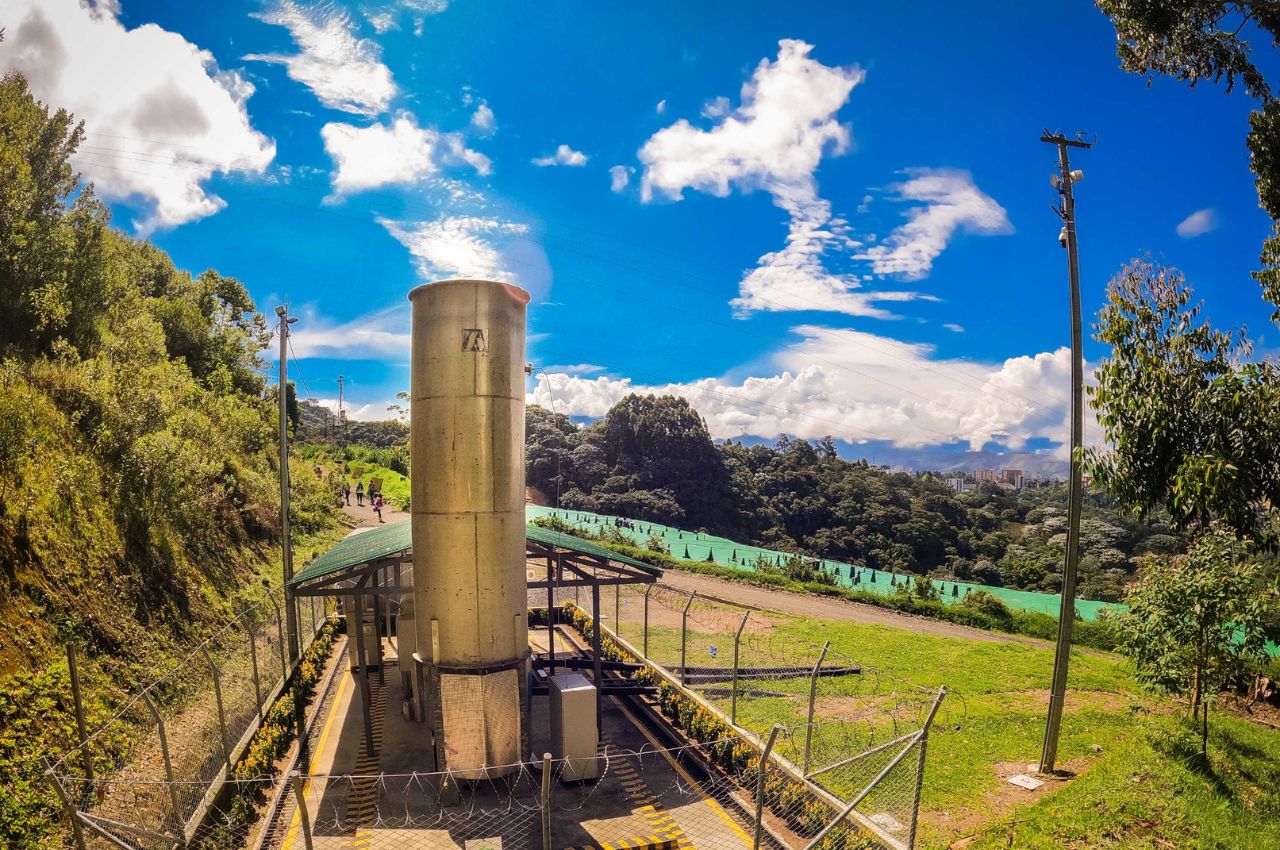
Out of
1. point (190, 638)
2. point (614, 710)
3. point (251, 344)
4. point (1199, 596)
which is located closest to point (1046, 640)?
point (1199, 596)

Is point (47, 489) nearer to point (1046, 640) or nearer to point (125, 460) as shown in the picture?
point (125, 460)

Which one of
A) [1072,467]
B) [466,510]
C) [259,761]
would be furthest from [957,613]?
[259,761]

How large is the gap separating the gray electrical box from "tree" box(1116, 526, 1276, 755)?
11.6 metres

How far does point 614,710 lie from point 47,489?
12.9m

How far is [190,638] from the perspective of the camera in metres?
16.1

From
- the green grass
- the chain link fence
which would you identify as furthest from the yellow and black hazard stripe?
the green grass

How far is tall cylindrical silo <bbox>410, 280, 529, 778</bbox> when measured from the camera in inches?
460

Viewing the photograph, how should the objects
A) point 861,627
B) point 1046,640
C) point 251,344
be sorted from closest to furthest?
point 861,627
point 1046,640
point 251,344

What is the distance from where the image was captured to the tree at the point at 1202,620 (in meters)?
13.0

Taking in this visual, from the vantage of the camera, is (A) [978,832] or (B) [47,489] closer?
(A) [978,832]

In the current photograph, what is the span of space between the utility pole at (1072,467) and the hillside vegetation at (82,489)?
15816 mm

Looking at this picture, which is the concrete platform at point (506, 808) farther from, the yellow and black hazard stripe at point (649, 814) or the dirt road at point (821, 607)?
the dirt road at point (821, 607)

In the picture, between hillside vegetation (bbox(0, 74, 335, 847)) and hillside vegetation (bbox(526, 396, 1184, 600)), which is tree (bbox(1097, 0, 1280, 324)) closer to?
hillside vegetation (bbox(0, 74, 335, 847))

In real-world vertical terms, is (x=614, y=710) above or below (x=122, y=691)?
below
